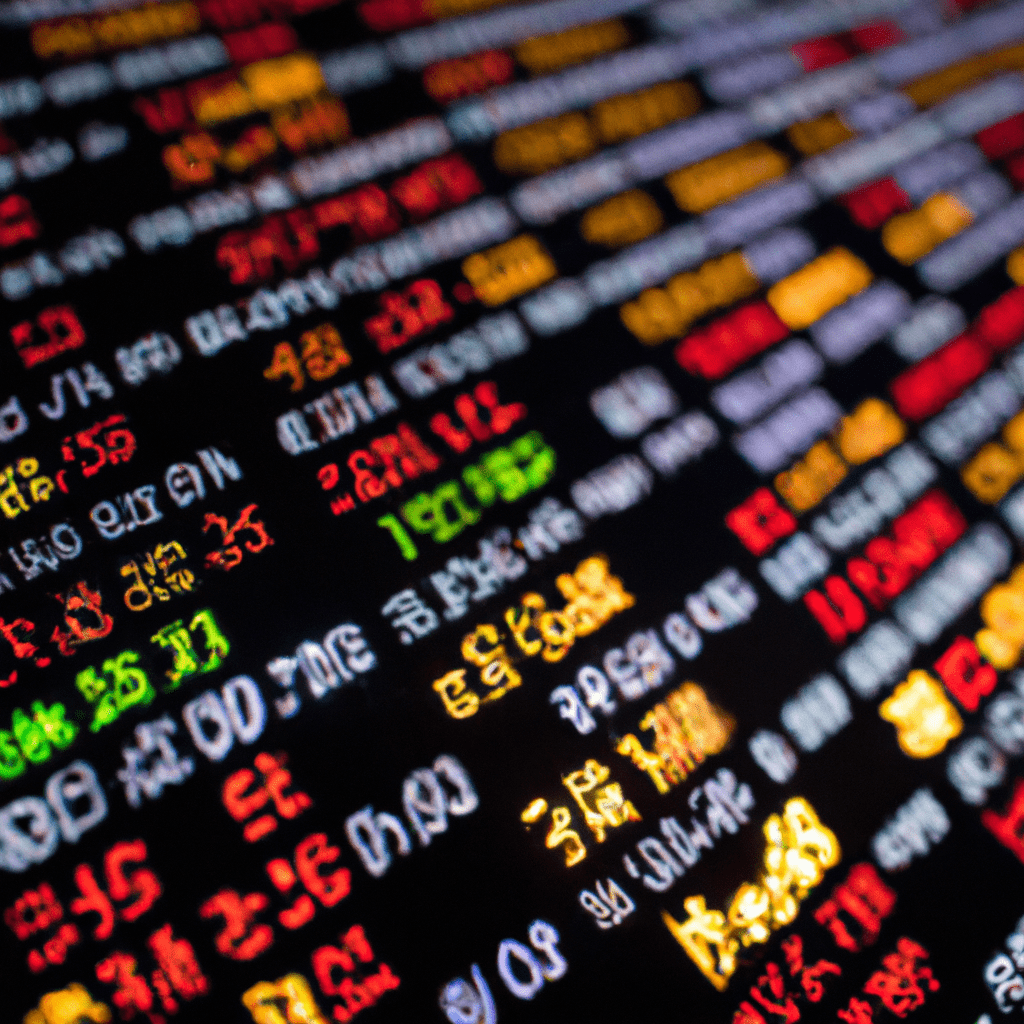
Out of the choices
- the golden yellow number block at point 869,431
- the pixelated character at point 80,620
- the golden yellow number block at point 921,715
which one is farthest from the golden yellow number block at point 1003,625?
the pixelated character at point 80,620

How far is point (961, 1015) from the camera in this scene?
1.70 meters

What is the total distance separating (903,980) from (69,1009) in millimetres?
1452

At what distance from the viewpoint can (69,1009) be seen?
4.19 ft

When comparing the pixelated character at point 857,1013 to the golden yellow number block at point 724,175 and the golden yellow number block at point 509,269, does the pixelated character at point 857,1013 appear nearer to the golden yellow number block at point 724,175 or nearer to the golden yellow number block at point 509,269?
the golden yellow number block at point 509,269

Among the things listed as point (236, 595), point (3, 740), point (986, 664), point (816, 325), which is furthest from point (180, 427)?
point (986, 664)

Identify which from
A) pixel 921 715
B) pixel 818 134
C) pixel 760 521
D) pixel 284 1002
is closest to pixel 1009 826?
pixel 921 715

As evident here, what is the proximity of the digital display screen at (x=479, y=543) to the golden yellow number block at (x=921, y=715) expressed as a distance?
13 mm

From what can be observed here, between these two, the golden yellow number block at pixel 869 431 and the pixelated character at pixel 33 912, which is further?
the golden yellow number block at pixel 869 431

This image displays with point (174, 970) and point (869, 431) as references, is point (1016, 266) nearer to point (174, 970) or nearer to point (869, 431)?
point (869, 431)

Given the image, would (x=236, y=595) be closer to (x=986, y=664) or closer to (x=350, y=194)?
(x=350, y=194)

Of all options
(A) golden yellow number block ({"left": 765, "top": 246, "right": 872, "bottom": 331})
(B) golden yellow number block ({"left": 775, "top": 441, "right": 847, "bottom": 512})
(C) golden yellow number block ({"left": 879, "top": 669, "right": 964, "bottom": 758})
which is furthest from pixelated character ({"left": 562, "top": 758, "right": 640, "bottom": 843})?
(A) golden yellow number block ({"left": 765, "top": 246, "right": 872, "bottom": 331})

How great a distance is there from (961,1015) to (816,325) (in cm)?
155

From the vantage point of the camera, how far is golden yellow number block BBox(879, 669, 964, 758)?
1864mm

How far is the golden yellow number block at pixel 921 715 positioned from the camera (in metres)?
1.86
